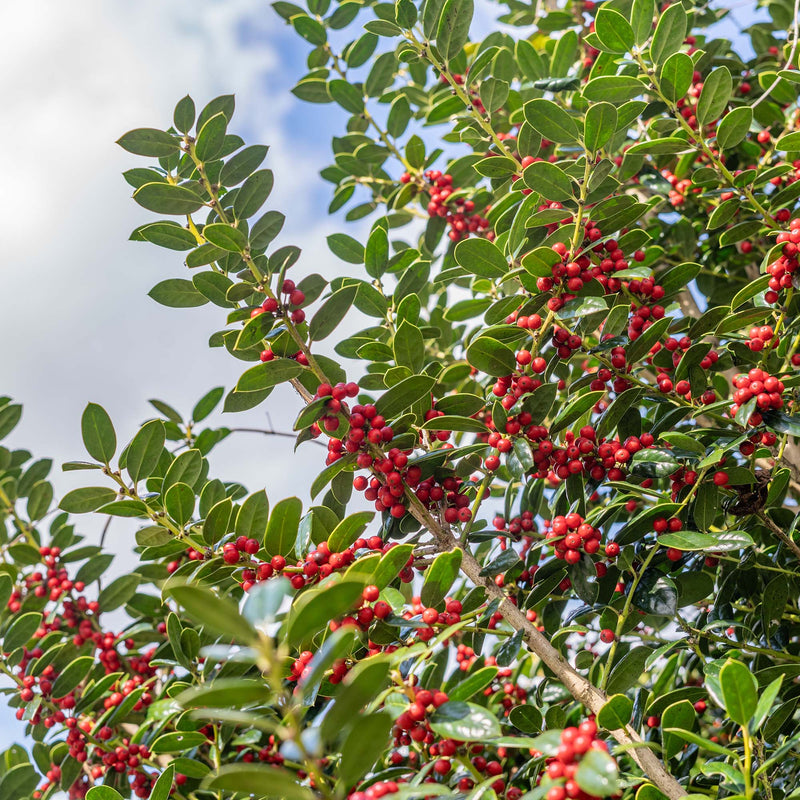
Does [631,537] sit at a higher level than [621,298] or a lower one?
lower

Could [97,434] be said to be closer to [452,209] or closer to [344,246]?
[344,246]

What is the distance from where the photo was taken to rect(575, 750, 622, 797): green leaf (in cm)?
107

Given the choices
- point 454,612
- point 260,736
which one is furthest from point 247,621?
point 260,736

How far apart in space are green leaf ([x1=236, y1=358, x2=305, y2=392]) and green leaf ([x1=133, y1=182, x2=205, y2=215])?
53 cm

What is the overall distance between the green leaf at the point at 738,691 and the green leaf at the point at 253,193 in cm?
160

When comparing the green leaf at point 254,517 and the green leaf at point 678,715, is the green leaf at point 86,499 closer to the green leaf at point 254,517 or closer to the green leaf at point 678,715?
the green leaf at point 254,517

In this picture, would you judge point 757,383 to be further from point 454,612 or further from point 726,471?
point 454,612

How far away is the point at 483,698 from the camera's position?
7.79 feet

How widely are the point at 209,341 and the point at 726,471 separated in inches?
57.8

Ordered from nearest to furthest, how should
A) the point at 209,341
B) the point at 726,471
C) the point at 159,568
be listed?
the point at 726,471 < the point at 209,341 < the point at 159,568

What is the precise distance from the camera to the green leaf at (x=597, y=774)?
1074mm

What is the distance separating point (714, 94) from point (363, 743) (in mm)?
2127

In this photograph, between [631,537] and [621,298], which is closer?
[631,537]

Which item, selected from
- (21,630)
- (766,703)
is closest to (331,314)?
(766,703)
